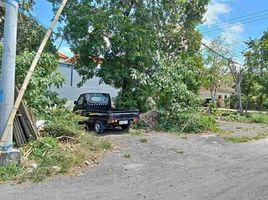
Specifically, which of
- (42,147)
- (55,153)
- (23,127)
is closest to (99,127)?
(23,127)

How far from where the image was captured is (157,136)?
13641 millimetres

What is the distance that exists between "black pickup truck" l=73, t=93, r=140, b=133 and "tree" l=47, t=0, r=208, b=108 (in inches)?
50.0

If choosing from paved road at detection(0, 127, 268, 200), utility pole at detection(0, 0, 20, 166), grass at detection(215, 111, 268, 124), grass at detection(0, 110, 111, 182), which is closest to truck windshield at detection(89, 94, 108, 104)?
grass at detection(0, 110, 111, 182)

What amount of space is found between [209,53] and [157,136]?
25.7 metres

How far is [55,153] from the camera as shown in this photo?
8336 millimetres

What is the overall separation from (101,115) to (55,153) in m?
5.31

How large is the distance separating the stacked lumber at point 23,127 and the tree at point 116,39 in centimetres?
700

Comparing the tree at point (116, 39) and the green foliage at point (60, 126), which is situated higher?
the tree at point (116, 39)

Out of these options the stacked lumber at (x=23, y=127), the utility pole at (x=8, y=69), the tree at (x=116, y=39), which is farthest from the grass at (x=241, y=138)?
the utility pole at (x=8, y=69)

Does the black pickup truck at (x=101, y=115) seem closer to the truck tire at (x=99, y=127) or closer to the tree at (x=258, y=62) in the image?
the truck tire at (x=99, y=127)

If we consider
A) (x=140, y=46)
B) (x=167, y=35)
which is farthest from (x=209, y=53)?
(x=140, y=46)

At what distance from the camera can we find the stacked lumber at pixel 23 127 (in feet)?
29.0

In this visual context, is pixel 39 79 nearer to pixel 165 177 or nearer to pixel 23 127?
pixel 23 127

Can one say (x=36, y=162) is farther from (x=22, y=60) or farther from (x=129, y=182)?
(x=22, y=60)
